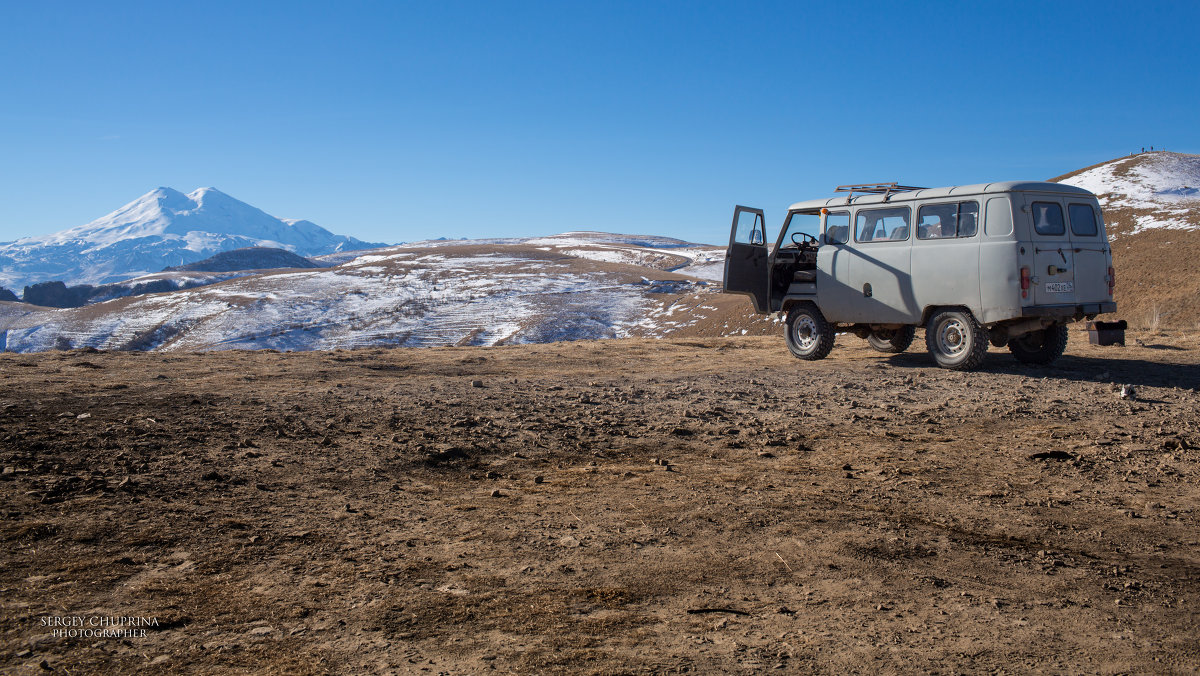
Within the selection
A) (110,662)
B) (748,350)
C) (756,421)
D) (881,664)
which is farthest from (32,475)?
(748,350)

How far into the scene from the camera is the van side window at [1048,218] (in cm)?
1035

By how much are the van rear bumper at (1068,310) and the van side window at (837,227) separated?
10.3 feet

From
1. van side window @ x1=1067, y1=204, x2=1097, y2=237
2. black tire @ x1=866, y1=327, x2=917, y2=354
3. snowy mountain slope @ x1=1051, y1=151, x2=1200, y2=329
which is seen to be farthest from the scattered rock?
snowy mountain slope @ x1=1051, y1=151, x2=1200, y2=329

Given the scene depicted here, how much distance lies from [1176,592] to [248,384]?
9627mm

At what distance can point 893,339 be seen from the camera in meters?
13.6

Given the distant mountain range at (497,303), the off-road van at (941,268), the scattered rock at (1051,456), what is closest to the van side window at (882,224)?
the off-road van at (941,268)

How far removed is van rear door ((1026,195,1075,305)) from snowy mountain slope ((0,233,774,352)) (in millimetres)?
32147

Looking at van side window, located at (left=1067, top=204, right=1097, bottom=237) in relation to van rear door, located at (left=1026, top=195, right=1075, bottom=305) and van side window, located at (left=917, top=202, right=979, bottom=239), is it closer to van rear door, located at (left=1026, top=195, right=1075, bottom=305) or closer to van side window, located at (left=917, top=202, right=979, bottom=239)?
van rear door, located at (left=1026, top=195, right=1075, bottom=305)

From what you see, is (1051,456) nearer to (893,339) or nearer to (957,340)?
(957,340)

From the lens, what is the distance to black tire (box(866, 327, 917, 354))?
1343cm

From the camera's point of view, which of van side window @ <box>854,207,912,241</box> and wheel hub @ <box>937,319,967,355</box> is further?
van side window @ <box>854,207,912,241</box>

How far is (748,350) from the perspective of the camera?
15516mm

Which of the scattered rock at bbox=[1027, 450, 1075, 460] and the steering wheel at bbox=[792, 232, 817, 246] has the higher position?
the steering wheel at bbox=[792, 232, 817, 246]

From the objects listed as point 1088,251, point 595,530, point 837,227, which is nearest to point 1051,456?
point 595,530
